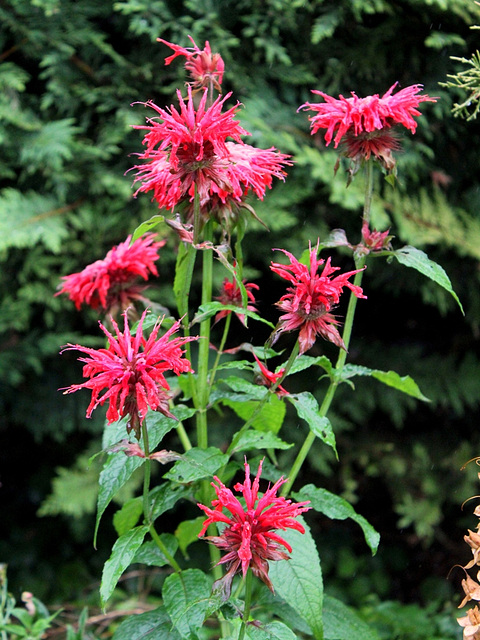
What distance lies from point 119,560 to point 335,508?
1.01ft

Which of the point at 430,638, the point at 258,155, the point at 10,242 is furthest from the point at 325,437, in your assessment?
the point at 10,242

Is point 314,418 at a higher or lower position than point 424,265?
lower

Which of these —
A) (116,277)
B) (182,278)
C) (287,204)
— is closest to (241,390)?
(182,278)

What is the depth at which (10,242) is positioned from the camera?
4.93 ft

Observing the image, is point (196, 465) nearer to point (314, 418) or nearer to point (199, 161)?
point (314, 418)

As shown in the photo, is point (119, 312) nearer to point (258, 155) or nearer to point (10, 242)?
point (258, 155)

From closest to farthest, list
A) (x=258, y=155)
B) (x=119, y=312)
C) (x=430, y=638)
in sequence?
(x=258, y=155)
(x=119, y=312)
(x=430, y=638)

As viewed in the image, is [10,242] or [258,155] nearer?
[258,155]

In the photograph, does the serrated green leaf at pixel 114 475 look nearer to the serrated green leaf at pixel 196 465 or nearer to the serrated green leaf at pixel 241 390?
the serrated green leaf at pixel 196 465

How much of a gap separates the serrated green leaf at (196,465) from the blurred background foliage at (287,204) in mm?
755

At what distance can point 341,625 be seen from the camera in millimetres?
929

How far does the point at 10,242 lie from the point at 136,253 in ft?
2.06

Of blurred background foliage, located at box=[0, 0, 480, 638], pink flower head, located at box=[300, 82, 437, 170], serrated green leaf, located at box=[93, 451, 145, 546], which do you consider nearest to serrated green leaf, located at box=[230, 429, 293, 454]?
serrated green leaf, located at box=[93, 451, 145, 546]

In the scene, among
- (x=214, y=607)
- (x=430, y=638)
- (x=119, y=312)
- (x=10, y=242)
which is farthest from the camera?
(x=10, y=242)
